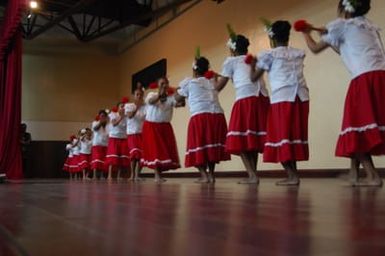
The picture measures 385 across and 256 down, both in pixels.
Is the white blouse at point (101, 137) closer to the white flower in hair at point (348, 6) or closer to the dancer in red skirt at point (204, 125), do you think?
the dancer in red skirt at point (204, 125)

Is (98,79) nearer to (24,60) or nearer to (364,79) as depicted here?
(24,60)

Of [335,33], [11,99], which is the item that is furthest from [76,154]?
[335,33]

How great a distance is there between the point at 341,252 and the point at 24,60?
42.8 ft

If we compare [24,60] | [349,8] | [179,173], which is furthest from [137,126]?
[24,60]

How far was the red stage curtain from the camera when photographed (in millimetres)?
6445

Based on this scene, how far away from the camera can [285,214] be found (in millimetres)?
1177

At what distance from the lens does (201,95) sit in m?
4.70

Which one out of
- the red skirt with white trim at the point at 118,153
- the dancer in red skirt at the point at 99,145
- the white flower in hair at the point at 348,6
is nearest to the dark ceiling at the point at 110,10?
the dancer in red skirt at the point at 99,145

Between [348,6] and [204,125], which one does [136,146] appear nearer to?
[204,125]

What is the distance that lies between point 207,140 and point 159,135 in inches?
38.6

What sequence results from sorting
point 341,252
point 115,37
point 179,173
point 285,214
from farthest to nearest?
1. point 115,37
2. point 179,173
3. point 285,214
4. point 341,252

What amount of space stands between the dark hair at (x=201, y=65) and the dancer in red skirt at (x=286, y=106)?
99 centimetres

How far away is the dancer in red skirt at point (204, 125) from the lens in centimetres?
470

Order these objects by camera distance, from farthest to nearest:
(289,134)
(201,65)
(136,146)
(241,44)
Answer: (136,146), (201,65), (241,44), (289,134)
